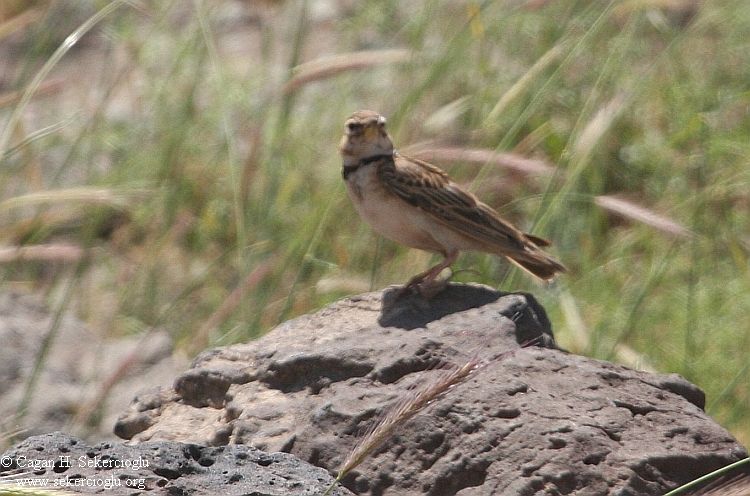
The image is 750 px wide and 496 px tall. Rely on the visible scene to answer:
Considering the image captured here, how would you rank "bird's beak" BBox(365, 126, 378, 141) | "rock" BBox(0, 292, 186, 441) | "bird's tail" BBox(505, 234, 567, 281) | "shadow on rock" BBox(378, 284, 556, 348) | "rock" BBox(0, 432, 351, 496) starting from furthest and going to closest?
"rock" BBox(0, 292, 186, 441) → "bird's beak" BBox(365, 126, 378, 141) → "bird's tail" BBox(505, 234, 567, 281) → "shadow on rock" BBox(378, 284, 556, 348) → "rock" BBox(0, 432, 351, 496)

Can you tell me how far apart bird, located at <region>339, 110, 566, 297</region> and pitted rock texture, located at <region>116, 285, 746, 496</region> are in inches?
25.7

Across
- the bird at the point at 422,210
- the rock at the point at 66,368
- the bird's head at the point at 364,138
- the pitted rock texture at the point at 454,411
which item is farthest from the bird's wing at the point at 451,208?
the rock at the point at 66,368

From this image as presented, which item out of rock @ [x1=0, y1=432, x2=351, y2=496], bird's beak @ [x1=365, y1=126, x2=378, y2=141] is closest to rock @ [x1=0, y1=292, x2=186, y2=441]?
bird's beak @ [x1=365, y1=126, x2=378, y2=141]

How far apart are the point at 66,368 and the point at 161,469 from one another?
3798 mm

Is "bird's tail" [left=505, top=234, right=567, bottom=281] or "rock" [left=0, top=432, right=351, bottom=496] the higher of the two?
"bird's tail" [left=505, top=234, right=567, bottom=281]

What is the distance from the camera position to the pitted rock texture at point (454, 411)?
4.12m

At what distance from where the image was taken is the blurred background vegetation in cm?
644

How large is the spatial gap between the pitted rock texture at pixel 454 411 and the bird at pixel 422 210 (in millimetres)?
652

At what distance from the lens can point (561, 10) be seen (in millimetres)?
10523

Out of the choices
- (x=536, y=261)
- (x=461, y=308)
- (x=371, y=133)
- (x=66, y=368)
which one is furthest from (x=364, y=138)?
(x=66, y=368)

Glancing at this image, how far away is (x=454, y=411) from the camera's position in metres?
4.25

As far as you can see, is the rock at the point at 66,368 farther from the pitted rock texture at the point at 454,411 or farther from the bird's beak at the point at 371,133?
the pitted rock texture at the point at 454,411

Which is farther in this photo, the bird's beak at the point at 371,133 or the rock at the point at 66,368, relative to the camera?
the rock at the point at 66,368

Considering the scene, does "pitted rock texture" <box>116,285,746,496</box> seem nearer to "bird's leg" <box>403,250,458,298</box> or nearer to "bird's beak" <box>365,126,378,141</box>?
"bird's leg" <box>403,250,458,298</box>
